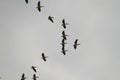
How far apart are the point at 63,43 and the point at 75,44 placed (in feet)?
13.8

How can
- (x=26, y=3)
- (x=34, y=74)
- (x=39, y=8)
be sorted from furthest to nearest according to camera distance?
(x=34, y=74) < (x=39, y=8) < (x=26, y=3)

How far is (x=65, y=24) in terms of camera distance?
12412 centimetres

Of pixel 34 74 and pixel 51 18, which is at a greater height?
pixel 51 18

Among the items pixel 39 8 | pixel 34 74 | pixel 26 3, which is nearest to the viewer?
pixel 26 3

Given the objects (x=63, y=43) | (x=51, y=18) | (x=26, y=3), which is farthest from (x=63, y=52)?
(x=26, y=3)

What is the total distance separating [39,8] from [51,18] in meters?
5.84

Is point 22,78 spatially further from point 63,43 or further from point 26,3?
point 26,3

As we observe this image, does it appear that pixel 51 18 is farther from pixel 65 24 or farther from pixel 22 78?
pixel 22 78

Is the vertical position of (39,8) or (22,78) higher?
(39,8)

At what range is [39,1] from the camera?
125m

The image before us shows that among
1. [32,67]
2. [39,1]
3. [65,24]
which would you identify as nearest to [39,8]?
[39,1]

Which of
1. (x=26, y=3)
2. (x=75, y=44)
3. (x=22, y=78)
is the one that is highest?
(x=26, y=3)

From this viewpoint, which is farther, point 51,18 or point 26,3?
point 51,18

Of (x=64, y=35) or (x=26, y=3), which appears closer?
(x=26, y=3)
